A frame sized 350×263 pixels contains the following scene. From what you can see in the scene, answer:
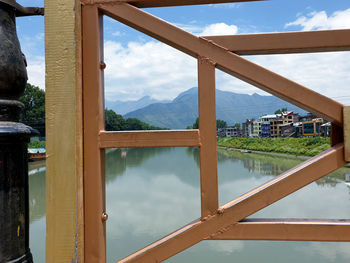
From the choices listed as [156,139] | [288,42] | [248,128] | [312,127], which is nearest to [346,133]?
[288,42]

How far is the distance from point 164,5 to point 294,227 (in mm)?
1123

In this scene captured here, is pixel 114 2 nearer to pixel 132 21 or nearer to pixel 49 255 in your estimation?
pixel 132 21

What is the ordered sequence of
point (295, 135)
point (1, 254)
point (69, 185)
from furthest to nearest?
point (295, 135) → point (69, 185) → point (1, 254)

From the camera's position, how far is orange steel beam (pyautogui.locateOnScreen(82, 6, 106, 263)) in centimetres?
116

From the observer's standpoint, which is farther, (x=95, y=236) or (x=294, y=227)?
(x=95, y=236)

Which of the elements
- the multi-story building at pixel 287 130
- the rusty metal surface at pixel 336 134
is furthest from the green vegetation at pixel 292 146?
the rusty metal surface at pixel 336 134

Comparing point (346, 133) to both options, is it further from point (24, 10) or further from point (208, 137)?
point (24, 10)

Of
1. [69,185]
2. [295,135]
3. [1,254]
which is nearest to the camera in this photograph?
[1,254]

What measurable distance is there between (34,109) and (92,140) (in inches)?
1354

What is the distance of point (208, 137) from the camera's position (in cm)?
111

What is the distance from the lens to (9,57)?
997mm

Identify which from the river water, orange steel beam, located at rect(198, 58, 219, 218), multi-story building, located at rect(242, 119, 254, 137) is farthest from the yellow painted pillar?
multi-story building, located at rect(242, 119, 254, 137)

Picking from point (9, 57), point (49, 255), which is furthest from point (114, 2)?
point (49, 255)

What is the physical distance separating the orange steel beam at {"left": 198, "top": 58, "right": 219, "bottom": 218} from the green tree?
32335 millimetres
